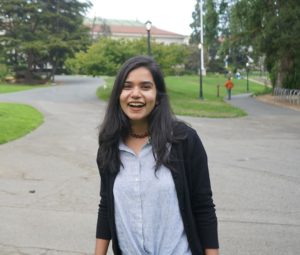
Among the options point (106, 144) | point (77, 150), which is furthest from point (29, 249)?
point (77, 150)

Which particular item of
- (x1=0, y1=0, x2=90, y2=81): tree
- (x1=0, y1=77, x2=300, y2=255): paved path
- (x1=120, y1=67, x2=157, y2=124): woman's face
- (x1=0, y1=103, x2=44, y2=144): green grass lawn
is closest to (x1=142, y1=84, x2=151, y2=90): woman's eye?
(x1=120, y1=67, x2=157, y2=124): woman's face

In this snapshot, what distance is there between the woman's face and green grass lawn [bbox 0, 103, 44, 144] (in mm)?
11096

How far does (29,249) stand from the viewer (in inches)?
187

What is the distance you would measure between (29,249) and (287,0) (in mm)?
27066

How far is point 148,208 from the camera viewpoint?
207 centimetres

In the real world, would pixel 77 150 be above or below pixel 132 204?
below

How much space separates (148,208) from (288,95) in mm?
28597

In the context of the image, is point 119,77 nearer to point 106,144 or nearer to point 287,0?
point 106,144

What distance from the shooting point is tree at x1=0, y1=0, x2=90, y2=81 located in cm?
4709

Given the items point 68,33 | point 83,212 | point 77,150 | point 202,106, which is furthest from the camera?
point 68,33

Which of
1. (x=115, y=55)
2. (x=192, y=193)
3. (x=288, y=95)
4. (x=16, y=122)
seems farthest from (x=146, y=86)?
(x=288, y=95)

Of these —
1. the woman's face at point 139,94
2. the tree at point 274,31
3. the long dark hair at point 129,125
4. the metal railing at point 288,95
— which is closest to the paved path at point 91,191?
the long dark hair at point 129,125

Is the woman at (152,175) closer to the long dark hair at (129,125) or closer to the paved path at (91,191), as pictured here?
the long dark hair at (129,125)

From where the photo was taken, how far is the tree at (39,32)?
47094 millimetres
